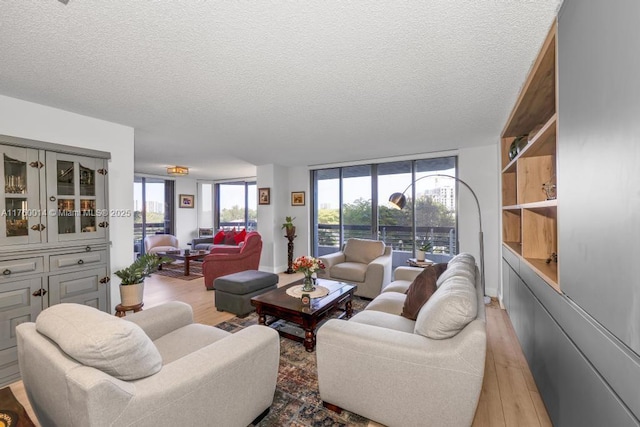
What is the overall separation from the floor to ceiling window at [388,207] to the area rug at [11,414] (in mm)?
4611

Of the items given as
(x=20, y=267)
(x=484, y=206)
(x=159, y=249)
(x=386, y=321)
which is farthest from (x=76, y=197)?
(x=484, y=206)

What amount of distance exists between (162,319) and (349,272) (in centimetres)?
271

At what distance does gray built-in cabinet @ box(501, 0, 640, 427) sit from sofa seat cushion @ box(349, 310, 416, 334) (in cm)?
83

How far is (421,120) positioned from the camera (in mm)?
3096

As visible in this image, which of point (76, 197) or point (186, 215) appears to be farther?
point (186, 215)

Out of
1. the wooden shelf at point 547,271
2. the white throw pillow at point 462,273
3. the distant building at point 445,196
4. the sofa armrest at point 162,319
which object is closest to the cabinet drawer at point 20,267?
the sofa armrest at point 162,319

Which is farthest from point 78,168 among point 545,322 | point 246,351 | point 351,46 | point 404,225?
point 404,225

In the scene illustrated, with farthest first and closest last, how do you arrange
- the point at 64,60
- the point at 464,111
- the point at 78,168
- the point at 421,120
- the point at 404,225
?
the point at 404,225
the point at 421,120
the point at 464,111
the point at 78,168
the point at 64,60

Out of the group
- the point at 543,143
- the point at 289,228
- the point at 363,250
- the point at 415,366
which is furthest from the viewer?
the point at 289,228

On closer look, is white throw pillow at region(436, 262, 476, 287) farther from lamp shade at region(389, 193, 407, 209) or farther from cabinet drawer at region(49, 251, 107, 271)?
cabinet drawer at region(49, 251, 107, 271)

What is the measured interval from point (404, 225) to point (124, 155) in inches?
177

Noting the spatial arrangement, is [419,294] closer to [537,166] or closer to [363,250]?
[537,166]

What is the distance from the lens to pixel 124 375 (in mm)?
1100

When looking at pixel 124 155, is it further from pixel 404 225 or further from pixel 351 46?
pixel 404 225
